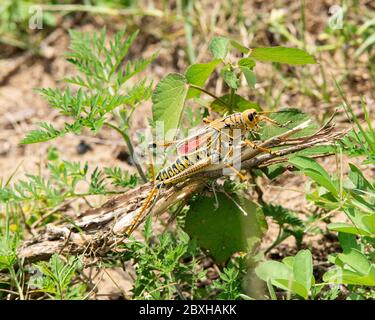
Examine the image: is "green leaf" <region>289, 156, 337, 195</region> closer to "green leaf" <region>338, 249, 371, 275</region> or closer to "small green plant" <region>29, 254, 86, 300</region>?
"green leaf" <region>338, 249, 371, 275</region>

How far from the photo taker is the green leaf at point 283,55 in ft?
8.59

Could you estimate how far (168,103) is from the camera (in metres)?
2.69

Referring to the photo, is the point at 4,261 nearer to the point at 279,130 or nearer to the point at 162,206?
the point at 162,206

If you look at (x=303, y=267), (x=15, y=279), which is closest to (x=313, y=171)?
(x=303, y=267)

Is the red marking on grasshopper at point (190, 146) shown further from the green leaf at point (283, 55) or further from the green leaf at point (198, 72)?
the green leaf at point (283, 55)

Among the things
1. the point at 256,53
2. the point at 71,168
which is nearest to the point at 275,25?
the point at 256,53

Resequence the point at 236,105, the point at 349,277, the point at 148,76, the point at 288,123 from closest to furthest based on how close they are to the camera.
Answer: the point at 349,277, the point at 288,123, the point at 236,105, the point at 148,76

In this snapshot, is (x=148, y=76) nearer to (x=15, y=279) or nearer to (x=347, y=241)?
(x=15, y=279)

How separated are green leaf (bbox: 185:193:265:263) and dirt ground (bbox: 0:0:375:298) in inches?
32.2

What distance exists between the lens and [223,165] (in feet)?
8.59

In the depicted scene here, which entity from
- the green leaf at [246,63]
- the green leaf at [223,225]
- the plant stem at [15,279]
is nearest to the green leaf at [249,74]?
the green leaf at [246,63]

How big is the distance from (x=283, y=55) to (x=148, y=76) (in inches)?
86.5

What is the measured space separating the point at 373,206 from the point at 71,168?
1.37 m

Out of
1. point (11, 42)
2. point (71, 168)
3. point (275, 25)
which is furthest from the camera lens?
point (11, 42)
